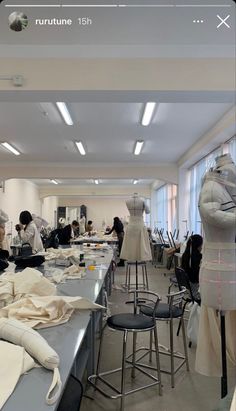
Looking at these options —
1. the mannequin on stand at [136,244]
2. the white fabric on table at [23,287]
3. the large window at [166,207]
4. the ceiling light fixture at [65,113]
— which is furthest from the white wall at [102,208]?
the white fabric on table at [23,287]

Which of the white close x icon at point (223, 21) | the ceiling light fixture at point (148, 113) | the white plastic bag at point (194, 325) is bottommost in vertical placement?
the white plastic bag at point (194, 325)

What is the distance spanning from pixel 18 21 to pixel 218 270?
2470 millimetres

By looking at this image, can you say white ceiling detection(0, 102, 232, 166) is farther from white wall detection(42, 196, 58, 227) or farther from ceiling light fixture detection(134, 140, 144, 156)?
white wall detection(42, 196, 58, 227)

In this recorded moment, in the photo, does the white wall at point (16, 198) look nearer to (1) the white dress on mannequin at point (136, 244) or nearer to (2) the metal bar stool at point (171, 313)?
(1) the white dress on mannequin at point (136, 244)

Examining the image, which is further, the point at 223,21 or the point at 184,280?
the point at 184,280

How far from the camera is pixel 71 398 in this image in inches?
55.2

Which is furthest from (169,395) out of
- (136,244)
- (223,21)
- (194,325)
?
(136,244)

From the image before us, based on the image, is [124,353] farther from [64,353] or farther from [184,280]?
[184,280]

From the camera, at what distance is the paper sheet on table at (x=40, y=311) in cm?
172

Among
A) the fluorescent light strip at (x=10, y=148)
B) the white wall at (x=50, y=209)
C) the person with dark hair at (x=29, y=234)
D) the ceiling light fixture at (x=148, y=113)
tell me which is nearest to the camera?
the ceiling light fixture at (x=148, y=113)

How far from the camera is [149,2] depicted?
99.0 inches

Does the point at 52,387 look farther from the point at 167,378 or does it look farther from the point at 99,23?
the point at 99,23

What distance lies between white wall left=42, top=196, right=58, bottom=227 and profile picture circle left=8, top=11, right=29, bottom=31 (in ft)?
43.3

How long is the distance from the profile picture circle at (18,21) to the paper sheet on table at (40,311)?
2163 mm
